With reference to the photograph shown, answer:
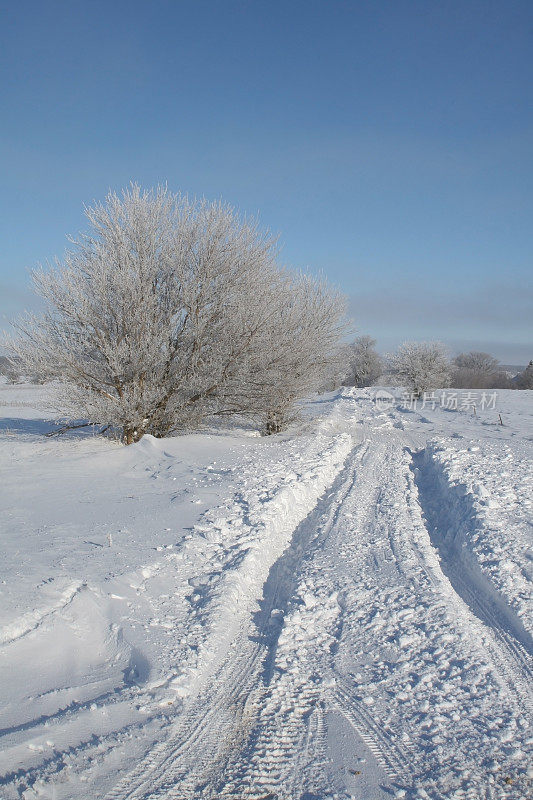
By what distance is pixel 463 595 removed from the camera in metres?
4.79

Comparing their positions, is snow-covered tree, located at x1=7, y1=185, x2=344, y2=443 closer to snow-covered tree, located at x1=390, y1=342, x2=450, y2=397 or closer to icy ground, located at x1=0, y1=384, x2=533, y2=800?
icy ground, located at x1=0, y1=384, x2=533, y2=800

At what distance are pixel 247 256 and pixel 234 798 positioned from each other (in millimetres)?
12110

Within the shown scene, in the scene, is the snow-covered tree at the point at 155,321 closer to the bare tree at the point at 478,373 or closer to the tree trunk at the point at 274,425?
the tree trunk at the point at 274,425

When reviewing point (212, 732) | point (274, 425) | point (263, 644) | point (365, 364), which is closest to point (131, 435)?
point (274, 425)

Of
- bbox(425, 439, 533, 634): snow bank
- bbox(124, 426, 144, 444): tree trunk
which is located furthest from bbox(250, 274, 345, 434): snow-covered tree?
bbox(425, 439, 533, 634): snow bank

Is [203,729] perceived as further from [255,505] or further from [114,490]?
[114,490]

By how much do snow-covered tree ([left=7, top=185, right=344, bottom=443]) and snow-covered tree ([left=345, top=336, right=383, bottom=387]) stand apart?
54.1m

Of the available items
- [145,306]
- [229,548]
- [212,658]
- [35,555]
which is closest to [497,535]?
[229,548]

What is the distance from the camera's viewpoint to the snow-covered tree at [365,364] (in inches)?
2623

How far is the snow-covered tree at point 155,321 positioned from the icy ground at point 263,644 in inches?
167

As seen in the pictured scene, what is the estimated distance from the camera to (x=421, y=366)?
45312 mm

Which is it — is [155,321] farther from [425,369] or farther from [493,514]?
[425,369]

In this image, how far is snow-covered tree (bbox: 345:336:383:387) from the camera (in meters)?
66.6

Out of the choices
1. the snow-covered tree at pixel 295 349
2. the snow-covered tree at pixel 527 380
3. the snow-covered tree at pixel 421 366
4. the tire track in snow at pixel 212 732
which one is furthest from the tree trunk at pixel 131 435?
the snow-covered tree at pixel 527 380
